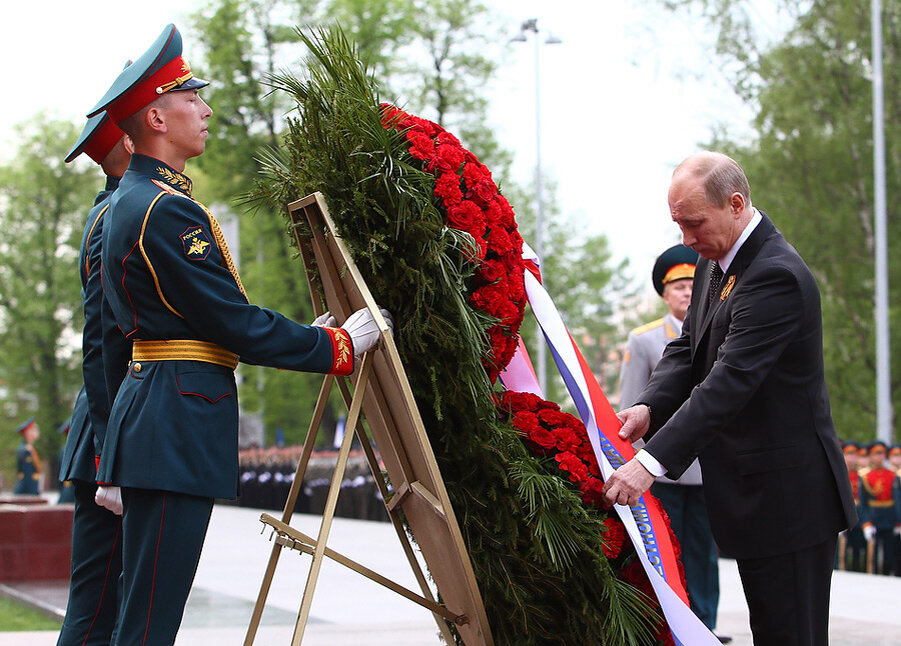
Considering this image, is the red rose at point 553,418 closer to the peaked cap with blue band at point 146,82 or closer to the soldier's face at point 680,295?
the peaked cap with blue band at point 146,82

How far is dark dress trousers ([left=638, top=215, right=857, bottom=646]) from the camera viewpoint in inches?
132

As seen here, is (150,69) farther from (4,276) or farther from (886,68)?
(4,276)

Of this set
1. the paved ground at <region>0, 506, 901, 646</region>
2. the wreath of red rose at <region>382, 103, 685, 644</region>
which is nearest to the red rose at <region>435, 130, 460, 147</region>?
the wreath of red rose at <region>382, 103, 685, 644</region>

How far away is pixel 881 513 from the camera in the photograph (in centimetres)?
1059

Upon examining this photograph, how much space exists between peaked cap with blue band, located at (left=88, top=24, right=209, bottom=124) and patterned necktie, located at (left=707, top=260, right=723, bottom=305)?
1.78m

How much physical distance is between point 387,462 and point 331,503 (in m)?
0.64

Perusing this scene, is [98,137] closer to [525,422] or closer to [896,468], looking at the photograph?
[525,422]

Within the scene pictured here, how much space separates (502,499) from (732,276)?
103 cm

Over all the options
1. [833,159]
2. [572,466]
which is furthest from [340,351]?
[833,159]

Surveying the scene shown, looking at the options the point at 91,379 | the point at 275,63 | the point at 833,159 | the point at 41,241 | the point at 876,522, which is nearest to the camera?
the point at 91,379

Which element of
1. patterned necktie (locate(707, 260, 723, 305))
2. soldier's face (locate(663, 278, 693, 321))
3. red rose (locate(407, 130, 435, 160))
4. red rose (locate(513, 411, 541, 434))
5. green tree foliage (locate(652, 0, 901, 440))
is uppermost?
green tree foliage (locate(652, 0, 901, 440))

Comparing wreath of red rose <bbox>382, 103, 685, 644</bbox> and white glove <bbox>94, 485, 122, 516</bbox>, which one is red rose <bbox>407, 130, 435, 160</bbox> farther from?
white glove <bbox>94, 485, 122, 516</bbox>

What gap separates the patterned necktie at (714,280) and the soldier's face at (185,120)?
5.72 feet

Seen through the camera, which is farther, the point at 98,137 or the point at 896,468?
the point at 896,468
